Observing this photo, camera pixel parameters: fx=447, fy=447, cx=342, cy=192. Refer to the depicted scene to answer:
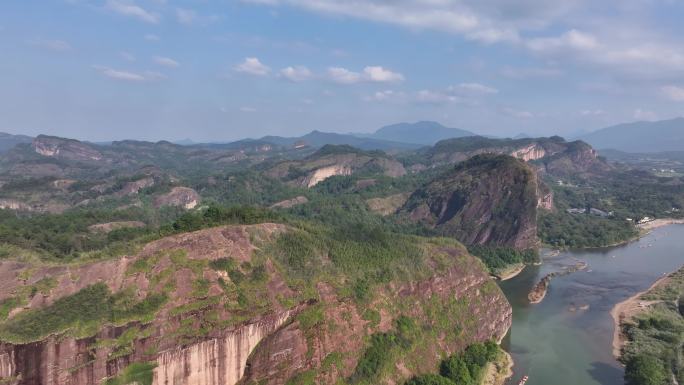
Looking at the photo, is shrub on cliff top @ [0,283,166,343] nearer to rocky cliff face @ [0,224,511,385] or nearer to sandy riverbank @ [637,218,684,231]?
rocky cliff face @ [0,224,511,385]

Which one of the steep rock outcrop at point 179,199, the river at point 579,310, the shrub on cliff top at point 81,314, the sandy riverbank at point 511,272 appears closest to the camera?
the shrub on cliff top at point 81,314

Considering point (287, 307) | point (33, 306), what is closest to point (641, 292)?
point (287, 307)

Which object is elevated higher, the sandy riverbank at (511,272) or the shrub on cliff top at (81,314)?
the shrub on cliff top at (81,314)

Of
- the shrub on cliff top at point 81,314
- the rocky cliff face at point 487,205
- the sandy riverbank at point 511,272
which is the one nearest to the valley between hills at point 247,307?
the shrub on cliff top at point 81,314

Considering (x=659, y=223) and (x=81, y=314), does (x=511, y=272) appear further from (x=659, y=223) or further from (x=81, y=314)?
(x=659, y=223)

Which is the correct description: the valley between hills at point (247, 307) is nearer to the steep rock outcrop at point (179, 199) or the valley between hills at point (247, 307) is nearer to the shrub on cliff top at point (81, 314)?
the shrub on cliff top at point (81, 314)

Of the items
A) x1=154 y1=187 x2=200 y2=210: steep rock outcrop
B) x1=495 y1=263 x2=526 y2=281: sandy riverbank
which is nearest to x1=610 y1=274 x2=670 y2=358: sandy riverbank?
x1=495 y1=263 x2=526 y2=281: sandy riverbank
